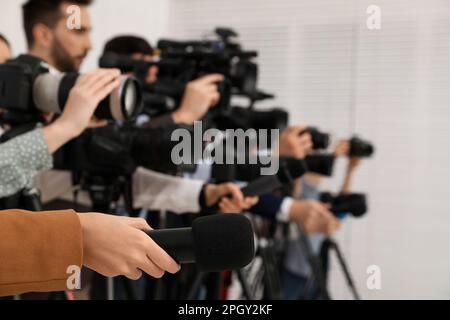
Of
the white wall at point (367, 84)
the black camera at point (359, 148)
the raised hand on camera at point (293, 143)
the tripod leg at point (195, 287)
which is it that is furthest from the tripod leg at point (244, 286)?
the white wall at point (367, 84)

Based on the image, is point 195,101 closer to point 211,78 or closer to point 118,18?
point 211,78

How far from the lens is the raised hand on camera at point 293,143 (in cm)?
144

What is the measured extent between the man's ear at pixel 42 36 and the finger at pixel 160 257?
827mm

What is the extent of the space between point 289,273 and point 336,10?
131cm

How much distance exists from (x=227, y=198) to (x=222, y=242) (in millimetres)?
650

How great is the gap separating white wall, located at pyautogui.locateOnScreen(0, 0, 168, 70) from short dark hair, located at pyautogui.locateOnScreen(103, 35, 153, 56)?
0.53 metres

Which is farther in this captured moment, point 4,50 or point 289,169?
point 289,169

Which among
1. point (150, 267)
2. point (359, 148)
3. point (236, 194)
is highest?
point (150, 267)

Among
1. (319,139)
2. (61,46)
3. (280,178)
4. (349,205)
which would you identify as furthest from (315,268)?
(61,46)

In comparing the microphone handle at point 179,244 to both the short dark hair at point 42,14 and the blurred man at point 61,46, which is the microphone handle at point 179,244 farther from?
the short dark hair at point 42,14

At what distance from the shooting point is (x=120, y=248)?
0.46 metres
